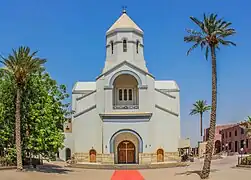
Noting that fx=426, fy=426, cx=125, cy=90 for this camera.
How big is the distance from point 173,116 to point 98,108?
33.7 feet

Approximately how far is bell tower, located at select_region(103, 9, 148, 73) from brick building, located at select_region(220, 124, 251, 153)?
102 ft

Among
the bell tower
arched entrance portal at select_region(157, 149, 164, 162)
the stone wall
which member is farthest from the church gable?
the stone wall

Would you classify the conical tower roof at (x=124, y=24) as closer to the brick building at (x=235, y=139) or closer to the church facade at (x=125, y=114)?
the church facade at (x=125, y=114)

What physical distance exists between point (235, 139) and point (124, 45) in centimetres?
4084

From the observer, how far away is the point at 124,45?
6069 cm

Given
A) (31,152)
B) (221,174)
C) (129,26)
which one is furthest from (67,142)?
(221,174)

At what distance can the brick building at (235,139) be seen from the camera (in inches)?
3282

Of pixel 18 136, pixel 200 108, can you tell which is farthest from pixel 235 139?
pixel 18 136

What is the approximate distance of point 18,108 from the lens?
37844mm

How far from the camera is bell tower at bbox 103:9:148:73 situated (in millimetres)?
60281

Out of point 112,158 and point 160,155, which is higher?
point 160,155

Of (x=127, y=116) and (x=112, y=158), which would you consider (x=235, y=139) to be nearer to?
(x=127, y=116)

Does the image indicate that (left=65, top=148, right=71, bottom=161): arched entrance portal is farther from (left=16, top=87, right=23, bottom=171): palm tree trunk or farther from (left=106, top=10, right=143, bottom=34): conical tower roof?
(left=16, top=87, right=23, bottom=171): palm tree trunk

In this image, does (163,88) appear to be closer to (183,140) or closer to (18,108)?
(183,140)
